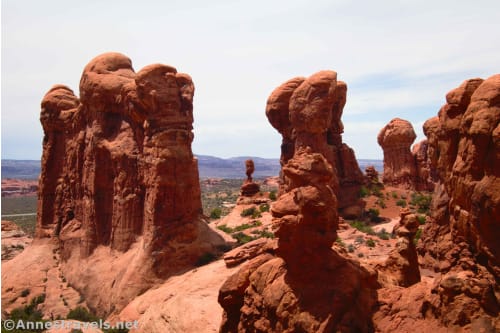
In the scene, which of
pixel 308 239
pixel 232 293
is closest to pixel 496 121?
pixel 308 239

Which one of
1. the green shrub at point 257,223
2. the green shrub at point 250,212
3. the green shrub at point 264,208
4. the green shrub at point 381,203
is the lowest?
the green shrub at point 257,223

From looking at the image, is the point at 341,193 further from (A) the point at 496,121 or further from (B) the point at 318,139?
(A) the point at 496,121

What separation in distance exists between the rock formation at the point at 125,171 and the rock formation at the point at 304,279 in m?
8.67

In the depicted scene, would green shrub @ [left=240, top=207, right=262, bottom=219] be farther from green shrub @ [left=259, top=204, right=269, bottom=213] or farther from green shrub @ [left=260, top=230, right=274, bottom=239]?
green shrub @ [left=260, top=230, right=274, bottom=239]

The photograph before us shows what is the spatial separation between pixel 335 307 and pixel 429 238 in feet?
21.6

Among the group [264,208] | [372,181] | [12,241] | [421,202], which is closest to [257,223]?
[264,208]

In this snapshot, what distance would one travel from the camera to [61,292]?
22.1 m

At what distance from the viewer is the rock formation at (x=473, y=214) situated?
8047 mm

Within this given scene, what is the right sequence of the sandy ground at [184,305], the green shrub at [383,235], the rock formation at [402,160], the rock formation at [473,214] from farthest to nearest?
1. the rock formation at [402,160]
2. the green shrub at [383,235]
3. the sandy ground at [184,305]
4. the rock formation at [473,214]

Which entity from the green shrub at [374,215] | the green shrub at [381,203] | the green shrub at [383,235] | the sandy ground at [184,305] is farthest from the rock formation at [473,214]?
the green shrub at [381,203]

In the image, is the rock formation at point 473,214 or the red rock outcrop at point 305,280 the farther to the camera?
the red rock outcrop at point 305,280

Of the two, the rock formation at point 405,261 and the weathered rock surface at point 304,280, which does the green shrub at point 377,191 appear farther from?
the weathered rock surface at point 304,280

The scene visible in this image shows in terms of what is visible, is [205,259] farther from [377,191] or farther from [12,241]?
[12,241]

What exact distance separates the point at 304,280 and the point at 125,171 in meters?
13.5
